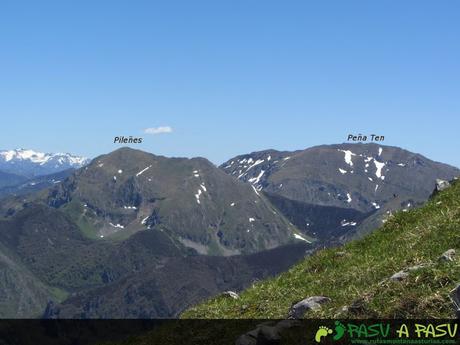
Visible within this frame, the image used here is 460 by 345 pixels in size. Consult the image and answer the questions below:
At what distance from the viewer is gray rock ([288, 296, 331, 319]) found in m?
13.0

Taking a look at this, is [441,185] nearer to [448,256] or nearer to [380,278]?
[380,278]

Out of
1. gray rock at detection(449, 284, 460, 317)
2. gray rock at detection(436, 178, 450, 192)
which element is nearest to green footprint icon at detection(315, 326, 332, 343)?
gray rock at detection(449, 284, 460, 317)

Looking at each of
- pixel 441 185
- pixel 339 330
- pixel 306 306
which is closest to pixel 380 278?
pixel 306 306

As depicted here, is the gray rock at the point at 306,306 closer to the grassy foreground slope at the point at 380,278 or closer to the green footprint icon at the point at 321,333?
the grassy foreground slope at the point at 380,278

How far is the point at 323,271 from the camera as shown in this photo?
17672 millimetres

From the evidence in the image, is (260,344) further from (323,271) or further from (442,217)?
(442,217)

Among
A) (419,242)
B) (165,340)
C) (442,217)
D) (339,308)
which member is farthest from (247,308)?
(442,217)

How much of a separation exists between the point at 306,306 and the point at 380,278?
215 cm

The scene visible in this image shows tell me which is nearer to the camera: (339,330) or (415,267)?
(339,330)

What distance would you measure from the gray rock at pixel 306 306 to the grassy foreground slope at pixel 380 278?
0.28 m

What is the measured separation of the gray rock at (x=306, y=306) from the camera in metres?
13.0

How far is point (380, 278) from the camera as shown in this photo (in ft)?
45.7

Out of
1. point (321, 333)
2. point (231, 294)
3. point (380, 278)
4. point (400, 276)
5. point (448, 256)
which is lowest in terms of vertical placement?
point (231, 294)

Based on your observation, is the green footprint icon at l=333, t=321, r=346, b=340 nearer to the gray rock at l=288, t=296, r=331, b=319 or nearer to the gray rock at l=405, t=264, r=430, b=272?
the gray rock at l=288, t=296, r=331, b=319
